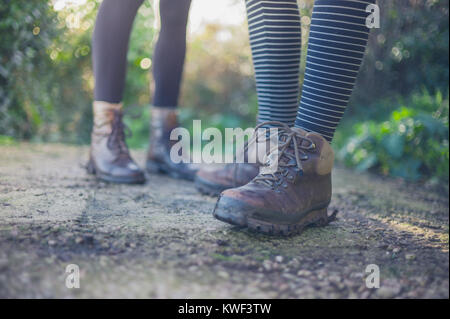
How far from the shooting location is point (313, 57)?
3.95 feet

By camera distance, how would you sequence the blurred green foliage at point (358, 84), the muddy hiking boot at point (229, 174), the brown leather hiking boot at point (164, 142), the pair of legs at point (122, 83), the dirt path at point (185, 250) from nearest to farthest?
the dirt path at point (185, 250) → the muddy hiking boot at point (229, 174) → the pair of legs at point (122, 83) → the brown leather hiking boot at point (164, 142) → the blurred green foliage at point (358, 84)

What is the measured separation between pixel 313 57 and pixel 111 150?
1045 millimetres

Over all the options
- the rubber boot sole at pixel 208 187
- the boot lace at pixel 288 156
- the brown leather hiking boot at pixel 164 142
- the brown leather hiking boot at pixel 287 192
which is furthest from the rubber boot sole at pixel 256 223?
the brown leather hiking boot at pixel 164 142

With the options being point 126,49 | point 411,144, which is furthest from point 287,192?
point 411,144

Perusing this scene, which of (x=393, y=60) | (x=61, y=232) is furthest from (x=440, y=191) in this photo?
(x=61, y=232)

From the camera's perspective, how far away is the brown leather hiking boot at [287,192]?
1103mm

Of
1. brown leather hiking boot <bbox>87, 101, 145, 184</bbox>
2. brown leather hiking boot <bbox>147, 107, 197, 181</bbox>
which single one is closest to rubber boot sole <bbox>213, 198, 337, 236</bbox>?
brown leather hiking boot <bbox>87, 101, 145, 184</bbox>

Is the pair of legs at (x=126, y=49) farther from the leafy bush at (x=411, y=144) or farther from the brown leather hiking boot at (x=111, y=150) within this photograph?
the leafy bush at (x=411, y=144)

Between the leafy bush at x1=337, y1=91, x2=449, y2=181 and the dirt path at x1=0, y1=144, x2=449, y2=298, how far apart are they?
94 centimetres

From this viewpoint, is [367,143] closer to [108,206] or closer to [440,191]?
[440,191]

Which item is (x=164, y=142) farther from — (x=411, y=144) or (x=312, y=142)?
(x=411, y=144)

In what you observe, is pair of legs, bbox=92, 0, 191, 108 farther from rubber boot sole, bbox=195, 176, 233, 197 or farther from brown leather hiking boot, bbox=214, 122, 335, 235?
brown leather hiking boot, bbox=214, 122, 335, 235

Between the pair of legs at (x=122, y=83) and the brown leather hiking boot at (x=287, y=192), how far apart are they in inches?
31.2

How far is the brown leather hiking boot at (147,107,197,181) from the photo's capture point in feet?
6.73
